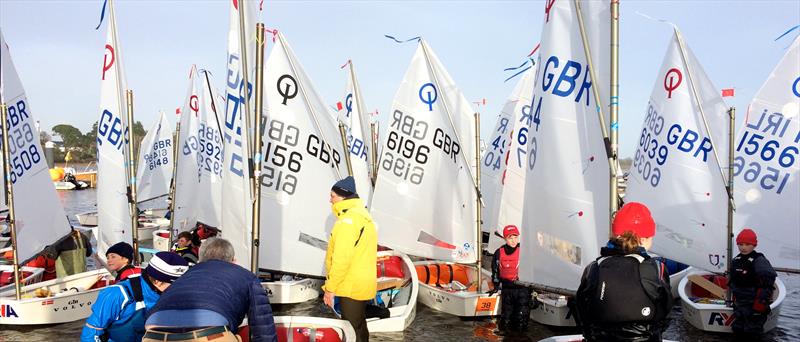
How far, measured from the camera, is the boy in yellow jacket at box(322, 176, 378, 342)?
6.21 metres

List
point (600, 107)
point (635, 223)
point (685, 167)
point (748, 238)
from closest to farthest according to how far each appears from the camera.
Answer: point (635, 223) → point (600, 107) → point (748, 238) → point (685, 167)

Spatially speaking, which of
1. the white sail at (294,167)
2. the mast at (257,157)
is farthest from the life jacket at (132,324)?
the white sail at (294,167)

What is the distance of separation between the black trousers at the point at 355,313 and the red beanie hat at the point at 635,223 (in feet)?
10.0

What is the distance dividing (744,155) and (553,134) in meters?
6.45

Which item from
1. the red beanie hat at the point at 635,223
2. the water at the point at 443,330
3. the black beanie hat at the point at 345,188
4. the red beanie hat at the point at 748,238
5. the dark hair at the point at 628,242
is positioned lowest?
the water at the point at 443,330

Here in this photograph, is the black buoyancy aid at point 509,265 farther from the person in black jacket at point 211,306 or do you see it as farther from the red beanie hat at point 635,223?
the person in black jacket at point 211,306

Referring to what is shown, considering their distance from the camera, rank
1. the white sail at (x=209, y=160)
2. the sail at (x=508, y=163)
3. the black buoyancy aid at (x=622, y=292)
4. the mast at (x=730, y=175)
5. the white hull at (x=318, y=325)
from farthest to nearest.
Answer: the white sail at (x=209, y=160) < the sail at (x=508, y=163) < the mast at (x=730, y=175) < the white hull at (x=318, y=325) < the black buoyancy aid at (x=622, y=292)

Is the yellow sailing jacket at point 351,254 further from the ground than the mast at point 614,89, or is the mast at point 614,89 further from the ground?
the mast at point 614,89

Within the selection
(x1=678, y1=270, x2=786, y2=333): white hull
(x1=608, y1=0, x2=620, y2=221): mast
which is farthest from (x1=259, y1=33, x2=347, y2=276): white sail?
(x1=678, y1=270, x2=786, y2=333): white hull

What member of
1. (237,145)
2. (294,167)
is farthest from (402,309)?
(237,145)

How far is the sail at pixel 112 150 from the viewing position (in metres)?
11.9

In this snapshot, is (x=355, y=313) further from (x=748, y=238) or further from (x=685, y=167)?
(x=685, y=167)

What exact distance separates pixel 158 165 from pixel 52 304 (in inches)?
652

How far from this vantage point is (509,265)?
10.0m
